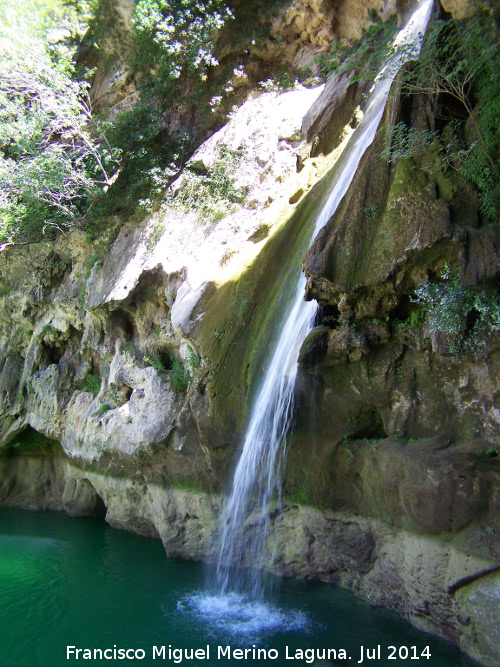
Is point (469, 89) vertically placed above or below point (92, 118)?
below

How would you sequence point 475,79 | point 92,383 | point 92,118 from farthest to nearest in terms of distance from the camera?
point 92,118
point 92,383
point 475,79

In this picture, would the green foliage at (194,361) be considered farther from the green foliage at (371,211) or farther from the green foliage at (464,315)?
the green foliage at (464,315)

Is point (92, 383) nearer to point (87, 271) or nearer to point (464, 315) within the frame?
point (87, 271)

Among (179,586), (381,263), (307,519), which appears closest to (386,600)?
(307,519)

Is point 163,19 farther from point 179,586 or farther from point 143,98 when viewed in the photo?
point 179,586

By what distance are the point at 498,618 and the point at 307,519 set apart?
302 cm

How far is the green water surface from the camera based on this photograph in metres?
6.19

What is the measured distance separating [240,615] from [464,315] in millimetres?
5405

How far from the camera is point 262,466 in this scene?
777 cm

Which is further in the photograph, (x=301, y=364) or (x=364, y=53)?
(x=364, y=53)

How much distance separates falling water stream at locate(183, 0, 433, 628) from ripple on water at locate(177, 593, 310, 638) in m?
0.02

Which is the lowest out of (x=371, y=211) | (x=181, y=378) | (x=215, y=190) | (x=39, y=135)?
(x=181, y=378)

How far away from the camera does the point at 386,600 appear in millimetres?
6895

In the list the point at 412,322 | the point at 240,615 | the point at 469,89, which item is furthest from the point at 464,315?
the point at 240,615
